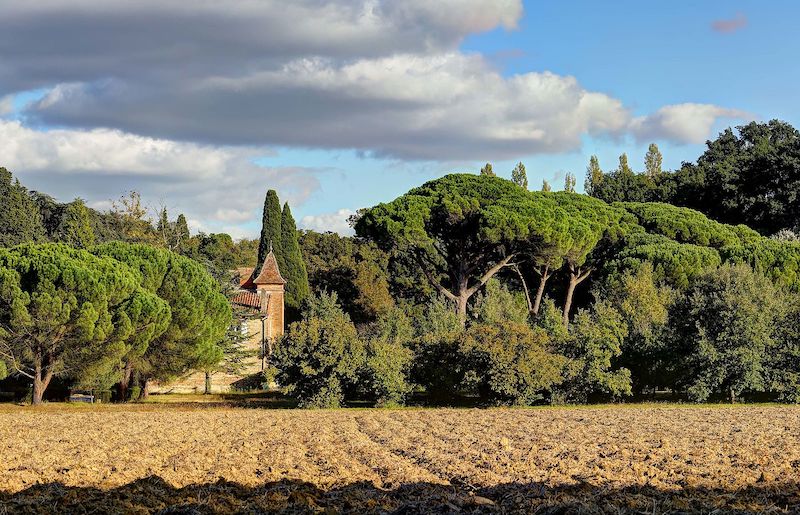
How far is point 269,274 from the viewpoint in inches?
2479

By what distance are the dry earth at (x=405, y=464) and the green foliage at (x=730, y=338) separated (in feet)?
28.7

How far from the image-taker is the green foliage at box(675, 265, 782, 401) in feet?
125

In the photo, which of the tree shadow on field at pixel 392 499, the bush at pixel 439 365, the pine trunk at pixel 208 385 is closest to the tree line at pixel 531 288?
the bush at pixel 439 365

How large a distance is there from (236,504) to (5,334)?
2607cm

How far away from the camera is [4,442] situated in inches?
874

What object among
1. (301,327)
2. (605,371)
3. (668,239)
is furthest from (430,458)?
(668,239)

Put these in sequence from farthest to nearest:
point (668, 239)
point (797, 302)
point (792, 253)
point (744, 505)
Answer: point (668, 239) → point (792, 253) → point (797, 302) → point (744, 505)

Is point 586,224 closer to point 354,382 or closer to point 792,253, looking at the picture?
point 792,253

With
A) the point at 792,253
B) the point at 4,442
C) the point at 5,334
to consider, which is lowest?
the point at 4,442

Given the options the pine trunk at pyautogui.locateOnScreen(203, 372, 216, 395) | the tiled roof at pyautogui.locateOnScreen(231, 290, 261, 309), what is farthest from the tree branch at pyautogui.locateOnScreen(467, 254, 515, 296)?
the pine trunk at pyautogui.locateOnScreen(203, 372, 216, 395)

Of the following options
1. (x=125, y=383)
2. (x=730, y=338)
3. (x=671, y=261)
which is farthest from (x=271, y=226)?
(x=730, y=338)

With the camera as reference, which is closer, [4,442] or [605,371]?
[4,442]

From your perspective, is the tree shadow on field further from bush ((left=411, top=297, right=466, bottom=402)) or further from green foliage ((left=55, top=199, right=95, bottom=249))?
green foliage ((left=55, top=199, right=95, bottom=249))

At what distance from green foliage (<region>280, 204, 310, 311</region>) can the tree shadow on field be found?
176ft
